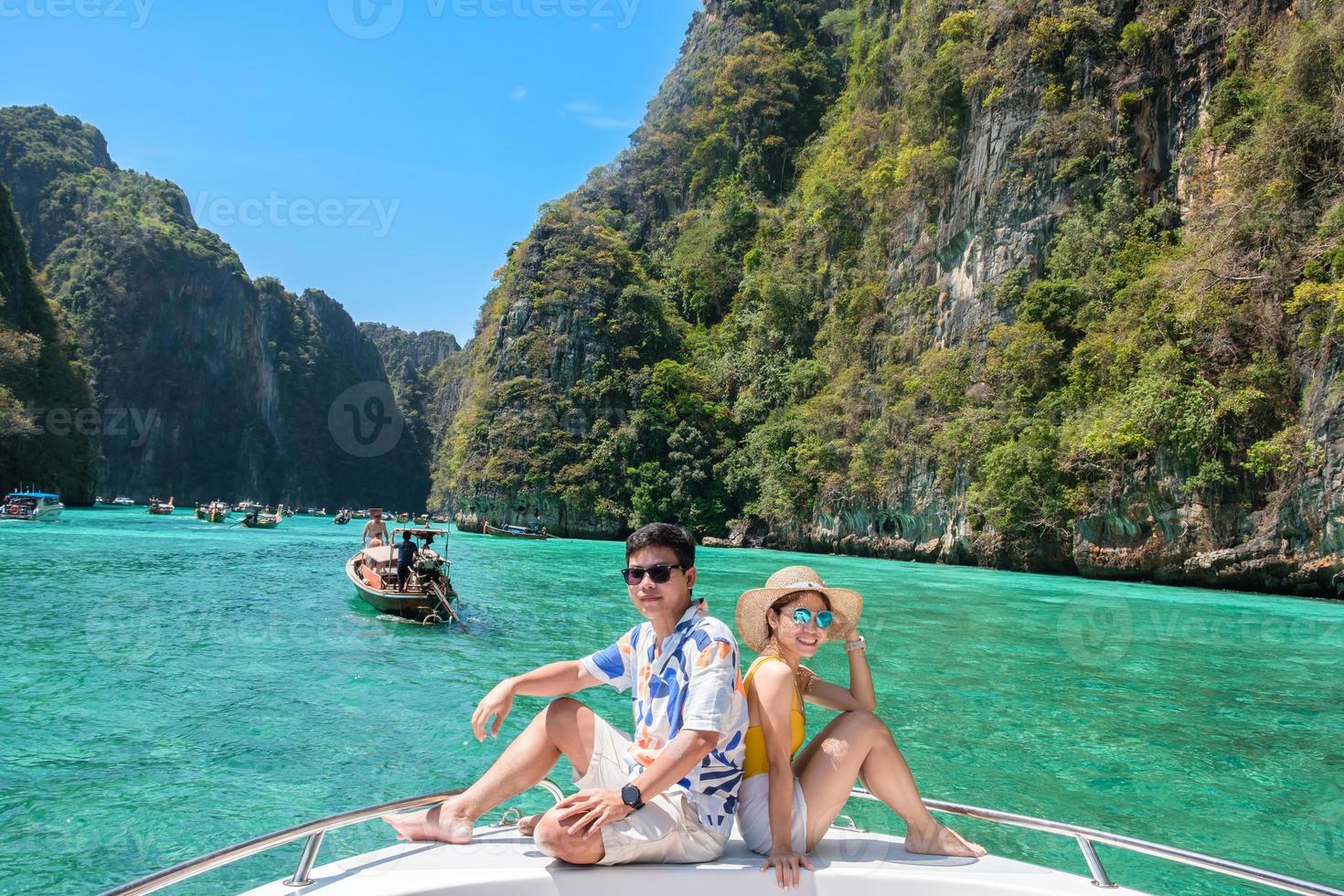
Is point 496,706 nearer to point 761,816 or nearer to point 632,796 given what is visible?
point 632,796

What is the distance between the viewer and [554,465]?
1875 inches

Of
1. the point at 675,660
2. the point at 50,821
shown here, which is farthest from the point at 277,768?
the point at 675,660

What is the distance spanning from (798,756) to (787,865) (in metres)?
0.55

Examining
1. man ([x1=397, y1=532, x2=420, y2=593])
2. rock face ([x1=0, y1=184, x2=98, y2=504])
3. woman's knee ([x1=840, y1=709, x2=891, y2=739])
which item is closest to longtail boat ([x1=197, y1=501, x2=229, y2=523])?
rock face ([x1=0, y1=184, x2=98, y2=504])

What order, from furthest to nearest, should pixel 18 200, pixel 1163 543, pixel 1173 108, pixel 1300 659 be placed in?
pixel 18 200 < pixel 1173 108 < pixel 1163 543 < pixel 1300 659

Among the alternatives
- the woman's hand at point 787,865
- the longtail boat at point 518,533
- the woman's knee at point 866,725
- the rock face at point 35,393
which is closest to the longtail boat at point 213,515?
the rock face at point 35,393

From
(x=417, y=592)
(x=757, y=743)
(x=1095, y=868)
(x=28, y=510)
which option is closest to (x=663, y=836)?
(x=757, y=743)

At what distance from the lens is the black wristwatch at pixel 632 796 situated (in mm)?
2154

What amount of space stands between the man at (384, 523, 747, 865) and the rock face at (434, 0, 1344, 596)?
1865cm

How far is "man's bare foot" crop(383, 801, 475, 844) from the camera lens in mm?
2309

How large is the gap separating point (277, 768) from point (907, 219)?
33.3 m

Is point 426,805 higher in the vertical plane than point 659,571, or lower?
lower

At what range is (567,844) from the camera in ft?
6.80

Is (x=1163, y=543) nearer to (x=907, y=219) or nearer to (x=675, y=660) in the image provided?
(x=907, y=219)
